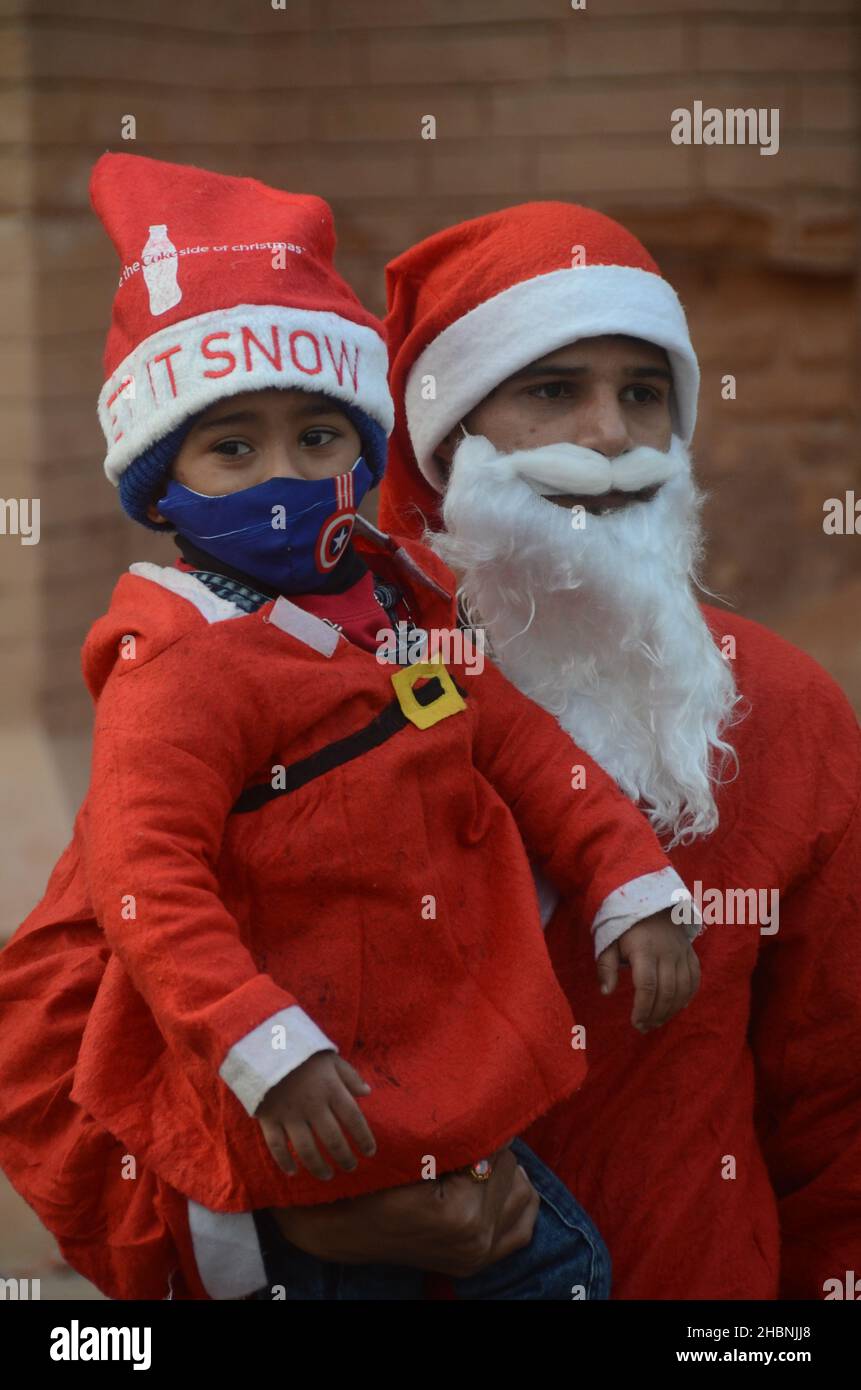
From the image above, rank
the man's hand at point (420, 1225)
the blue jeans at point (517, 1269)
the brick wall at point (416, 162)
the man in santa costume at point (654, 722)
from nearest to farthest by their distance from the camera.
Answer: the man's hand at point (420, 1225) < the blue jeans at point (517, 1269) < the man in santa costume at point (654, 722) < the brick wall at point (416, 162)

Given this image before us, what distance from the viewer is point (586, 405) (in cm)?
254

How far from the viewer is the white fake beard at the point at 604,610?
2.50 meters

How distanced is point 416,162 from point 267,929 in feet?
8.85

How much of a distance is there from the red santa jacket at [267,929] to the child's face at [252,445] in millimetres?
143

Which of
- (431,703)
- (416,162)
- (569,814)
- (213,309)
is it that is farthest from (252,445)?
(416,162)

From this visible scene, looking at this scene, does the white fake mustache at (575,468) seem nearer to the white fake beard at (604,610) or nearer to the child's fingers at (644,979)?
the white fake beard at (604,610)

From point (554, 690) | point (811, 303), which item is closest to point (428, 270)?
point (554, 690)

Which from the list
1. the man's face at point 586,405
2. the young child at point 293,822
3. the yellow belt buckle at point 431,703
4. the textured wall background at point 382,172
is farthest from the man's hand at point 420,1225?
the textured wall background at point 382,172

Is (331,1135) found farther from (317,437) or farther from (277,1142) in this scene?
(317,437)

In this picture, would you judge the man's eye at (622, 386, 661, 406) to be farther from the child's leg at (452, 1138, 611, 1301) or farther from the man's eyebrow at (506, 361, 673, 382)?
the child's leg at (452, 1138, 611, 1301)

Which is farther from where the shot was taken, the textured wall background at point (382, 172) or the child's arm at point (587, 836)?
the textured wall background at point (382, 172)

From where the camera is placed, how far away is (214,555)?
85.0 inches

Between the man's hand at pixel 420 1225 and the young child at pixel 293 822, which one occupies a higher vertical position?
the young child at pixel 293 822

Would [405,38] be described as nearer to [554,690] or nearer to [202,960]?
[554,690]
